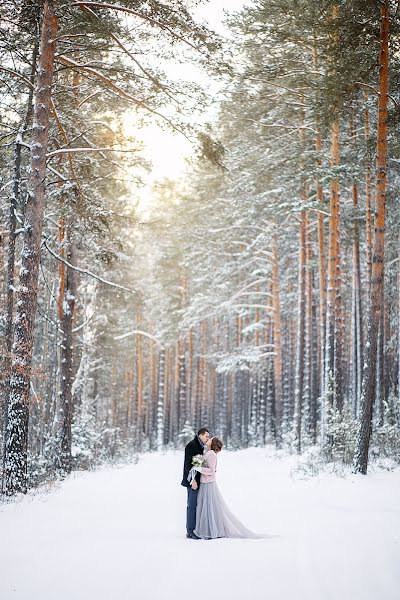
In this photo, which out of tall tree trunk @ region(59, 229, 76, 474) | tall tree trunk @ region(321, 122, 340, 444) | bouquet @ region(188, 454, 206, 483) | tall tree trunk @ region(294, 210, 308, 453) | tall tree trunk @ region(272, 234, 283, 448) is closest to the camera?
bouquet @ region(188, 454, 206, 483)

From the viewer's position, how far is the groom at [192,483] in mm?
8562

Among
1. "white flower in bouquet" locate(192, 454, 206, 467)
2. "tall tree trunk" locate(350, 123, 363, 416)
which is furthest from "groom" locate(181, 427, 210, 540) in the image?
"tall tree trunk" locate(350, 123, 363, 416)

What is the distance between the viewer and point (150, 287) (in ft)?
127

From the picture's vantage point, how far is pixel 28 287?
11609 mm

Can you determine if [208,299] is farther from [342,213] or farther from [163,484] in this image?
[163,484]

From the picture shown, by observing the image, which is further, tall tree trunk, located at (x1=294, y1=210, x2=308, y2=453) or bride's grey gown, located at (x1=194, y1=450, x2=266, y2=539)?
tall tree trunk, located at (x1=294, y1=210, x2=308, y2=453)

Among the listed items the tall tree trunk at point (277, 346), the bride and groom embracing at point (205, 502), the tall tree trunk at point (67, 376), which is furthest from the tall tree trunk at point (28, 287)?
the tall tree trunk at point (277, 346)

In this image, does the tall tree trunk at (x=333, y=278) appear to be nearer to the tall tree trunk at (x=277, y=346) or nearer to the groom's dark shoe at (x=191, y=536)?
the tall tree trunk at (x=277, y=346)

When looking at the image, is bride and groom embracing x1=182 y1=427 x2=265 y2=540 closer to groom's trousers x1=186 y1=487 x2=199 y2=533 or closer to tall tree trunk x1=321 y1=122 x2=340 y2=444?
groom's trousers x1=186 y1=487 x2=199 y2=533

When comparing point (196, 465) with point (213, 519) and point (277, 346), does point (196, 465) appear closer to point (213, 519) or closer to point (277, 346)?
point (213, 519)

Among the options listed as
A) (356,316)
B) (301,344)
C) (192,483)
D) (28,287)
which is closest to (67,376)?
(28,287)

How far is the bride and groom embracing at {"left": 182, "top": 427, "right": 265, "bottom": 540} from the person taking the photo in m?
8.45

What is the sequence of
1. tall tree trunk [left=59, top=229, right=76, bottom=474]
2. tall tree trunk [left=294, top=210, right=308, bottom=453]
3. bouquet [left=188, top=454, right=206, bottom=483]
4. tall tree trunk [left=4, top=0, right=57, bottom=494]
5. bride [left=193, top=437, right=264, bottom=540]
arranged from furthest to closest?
tall tree trunk [left=294, top=210, right=308, bottom=453], tall tree trunk [left=59, top=229, right=76, bottom=474], tall tree trunk [left=4, top=0, right=57, bottom=494], bouquet [left=188, top=454, right=206, bottom=483], bride [left=193, top=437, right=264, bottom=540]

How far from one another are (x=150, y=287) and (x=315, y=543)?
104 feet
